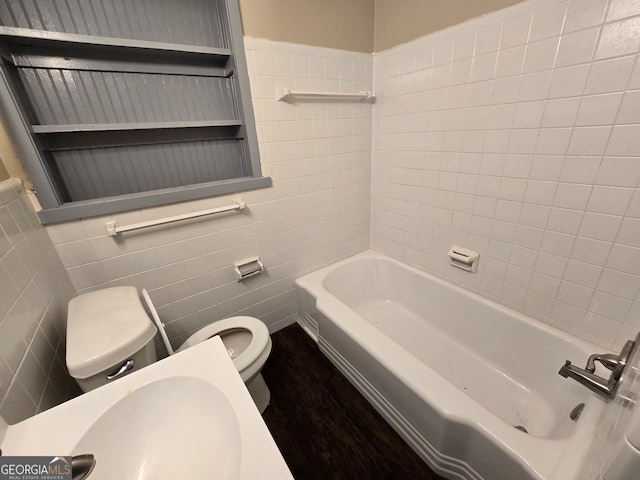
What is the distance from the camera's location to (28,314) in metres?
0.74

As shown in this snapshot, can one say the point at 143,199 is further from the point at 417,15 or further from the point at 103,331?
the point at 417,15

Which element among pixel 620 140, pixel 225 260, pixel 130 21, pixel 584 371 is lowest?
pixel 584 371

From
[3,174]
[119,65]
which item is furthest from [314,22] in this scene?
[3,174]

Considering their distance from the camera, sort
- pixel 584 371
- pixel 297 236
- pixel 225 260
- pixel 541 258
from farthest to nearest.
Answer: pixel 297 236
pixel 225 260
pixel 541 258
pixel 584 371

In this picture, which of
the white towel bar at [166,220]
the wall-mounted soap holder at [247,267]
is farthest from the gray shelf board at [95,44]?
the wall-mounted soap holder at [247,267]

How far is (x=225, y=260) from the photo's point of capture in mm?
1486

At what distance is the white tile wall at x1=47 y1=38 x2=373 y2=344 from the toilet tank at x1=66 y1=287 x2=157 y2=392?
299 millimetres

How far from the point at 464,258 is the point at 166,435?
1.50 metres

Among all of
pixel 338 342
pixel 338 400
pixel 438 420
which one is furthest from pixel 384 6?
pixel 338 400

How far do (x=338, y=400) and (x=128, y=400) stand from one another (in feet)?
3.39

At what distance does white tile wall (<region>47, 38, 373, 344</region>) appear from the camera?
1197 millimetres

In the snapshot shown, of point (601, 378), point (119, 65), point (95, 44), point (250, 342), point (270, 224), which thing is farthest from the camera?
point (270, 224)

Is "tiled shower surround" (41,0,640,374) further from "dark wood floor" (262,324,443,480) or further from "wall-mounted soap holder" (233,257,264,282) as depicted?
"dark wood floor" (262,324,443,480)

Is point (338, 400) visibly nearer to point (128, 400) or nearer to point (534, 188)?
point (128, 400)
